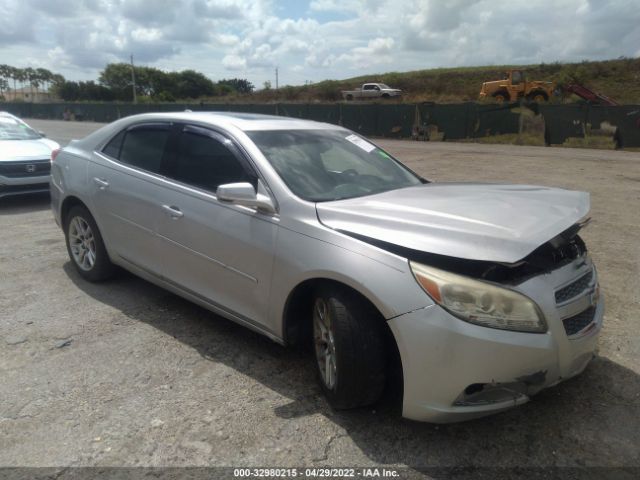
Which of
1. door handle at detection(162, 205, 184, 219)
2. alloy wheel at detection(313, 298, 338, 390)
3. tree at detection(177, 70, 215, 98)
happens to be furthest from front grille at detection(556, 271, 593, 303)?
tree at detection(177, 70, 215, 98)

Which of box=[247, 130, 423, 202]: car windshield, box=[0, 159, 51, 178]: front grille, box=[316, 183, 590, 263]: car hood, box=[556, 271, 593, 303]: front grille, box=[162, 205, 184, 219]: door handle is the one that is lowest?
box=[0, 159, 51, 178]: front grille

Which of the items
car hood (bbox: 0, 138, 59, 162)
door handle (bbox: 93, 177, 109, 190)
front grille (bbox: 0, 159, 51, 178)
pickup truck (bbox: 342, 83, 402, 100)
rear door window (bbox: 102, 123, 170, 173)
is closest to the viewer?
rear door window (bbox: 102, 123, 170, 173)

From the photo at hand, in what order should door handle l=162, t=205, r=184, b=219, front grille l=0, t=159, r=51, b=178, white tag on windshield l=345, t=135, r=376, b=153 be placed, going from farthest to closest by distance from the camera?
front grille l=0, t=159, r=51, b=178
white tag on windshield l=345, t=135, r=376, b=153
door handle l=162, t=205, r=184, b=219

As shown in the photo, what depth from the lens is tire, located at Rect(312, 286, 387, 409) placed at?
2.64 meters

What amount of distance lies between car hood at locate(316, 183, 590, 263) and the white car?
7.01 metres

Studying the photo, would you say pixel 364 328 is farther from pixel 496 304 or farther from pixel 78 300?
pixel 78 300

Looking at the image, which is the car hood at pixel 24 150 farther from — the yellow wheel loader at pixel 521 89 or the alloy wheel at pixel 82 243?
the yellow wheel loader at pixel 521 89

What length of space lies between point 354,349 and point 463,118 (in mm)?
27027

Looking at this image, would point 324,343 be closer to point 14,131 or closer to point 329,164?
point 329,164

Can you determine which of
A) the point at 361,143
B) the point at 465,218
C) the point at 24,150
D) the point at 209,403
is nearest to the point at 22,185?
the point at 24,150

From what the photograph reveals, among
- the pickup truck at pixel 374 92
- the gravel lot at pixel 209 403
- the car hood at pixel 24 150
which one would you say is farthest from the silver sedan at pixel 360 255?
the pickup truck at pixel 374 92

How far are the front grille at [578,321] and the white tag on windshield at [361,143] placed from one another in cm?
207

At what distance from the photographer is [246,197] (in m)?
3.11

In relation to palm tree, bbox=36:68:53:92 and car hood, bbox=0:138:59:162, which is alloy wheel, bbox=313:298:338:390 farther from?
palm tree, bbox=36:68:53:92
